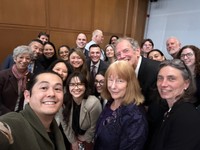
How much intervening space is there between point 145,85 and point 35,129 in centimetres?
126

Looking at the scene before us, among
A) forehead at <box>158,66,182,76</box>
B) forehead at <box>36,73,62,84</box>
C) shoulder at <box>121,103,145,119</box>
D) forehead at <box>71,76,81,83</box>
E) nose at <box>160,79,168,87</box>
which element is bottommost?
shoulder at <box>121,103,145,119</box>

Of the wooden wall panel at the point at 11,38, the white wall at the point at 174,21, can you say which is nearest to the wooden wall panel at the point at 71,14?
the wooden wall panel at the point at 11,38

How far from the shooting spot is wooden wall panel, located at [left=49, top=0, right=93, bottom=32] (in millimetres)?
4805

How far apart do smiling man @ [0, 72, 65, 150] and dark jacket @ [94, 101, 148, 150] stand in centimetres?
42

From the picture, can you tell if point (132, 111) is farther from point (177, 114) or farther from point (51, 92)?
point (51, 92)

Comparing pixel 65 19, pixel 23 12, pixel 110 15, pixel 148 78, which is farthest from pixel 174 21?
Result: pixel 148 78

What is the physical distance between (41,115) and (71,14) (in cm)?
438

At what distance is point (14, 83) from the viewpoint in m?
2.10

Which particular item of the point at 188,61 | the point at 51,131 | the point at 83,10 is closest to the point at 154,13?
the point at 83,10

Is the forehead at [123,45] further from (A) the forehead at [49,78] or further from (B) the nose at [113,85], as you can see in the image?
(A) the forehead at [49,78]

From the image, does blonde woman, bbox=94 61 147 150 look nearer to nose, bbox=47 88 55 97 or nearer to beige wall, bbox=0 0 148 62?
nose, bbox=47 88 55 97

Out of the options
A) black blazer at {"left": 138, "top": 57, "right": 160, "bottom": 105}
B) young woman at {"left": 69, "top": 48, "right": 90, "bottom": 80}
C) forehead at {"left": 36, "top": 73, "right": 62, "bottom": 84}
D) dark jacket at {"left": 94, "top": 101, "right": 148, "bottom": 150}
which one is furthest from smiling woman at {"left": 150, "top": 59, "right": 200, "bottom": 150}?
young woman at {"left": 69, "top": 48, "right": 90, "bottom": 80}

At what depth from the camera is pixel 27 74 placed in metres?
2.23

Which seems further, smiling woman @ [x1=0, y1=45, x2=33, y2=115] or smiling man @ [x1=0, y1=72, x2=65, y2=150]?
smiling woman @ [x1=0, y1=45, x2=33, y2=115]
